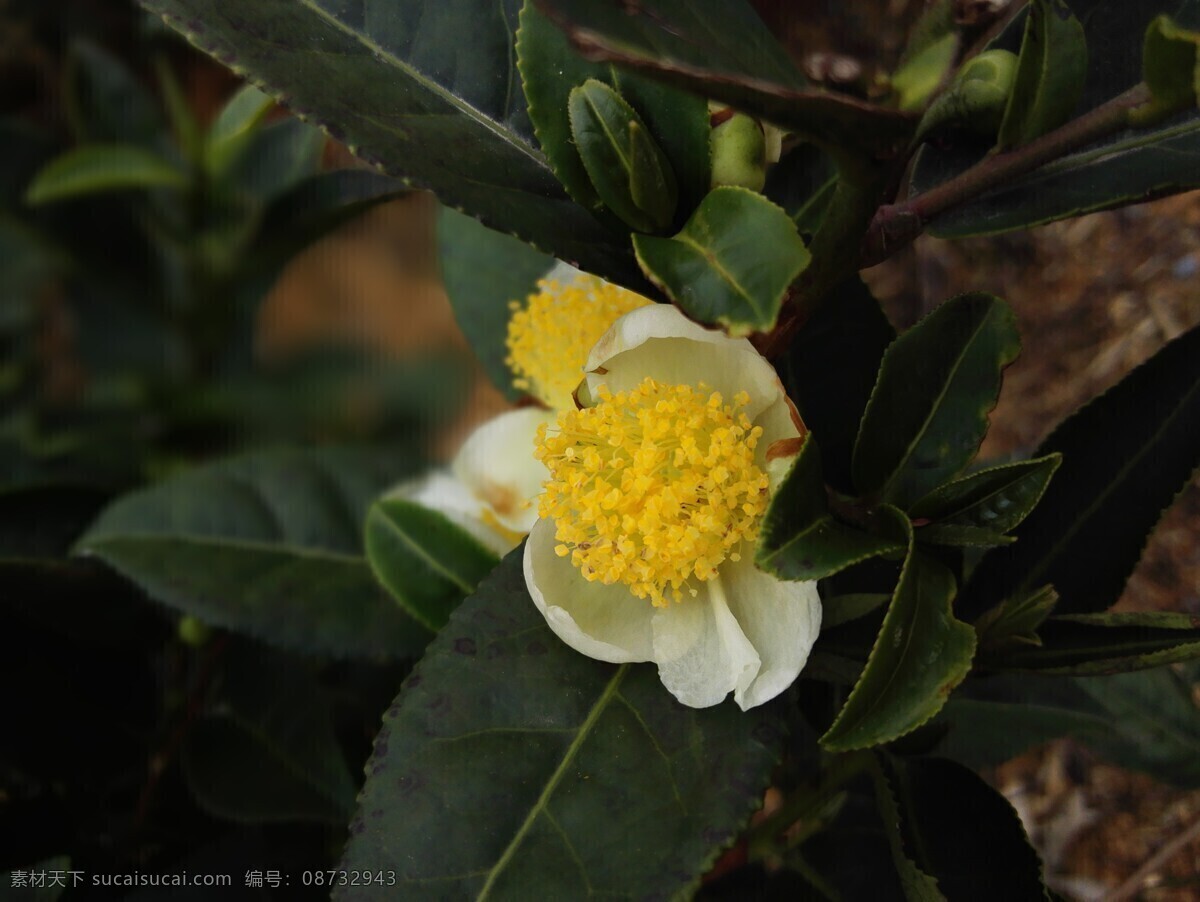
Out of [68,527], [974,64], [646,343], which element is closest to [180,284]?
[68,527]

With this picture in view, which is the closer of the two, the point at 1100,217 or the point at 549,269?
the point at 549,269

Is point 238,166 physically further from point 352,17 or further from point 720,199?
point 720,199

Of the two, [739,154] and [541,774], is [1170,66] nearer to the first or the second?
[739,154]

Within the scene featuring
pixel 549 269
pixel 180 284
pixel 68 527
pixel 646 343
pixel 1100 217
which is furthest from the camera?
pixel 180 284

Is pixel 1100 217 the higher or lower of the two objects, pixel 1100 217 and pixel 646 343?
the lower

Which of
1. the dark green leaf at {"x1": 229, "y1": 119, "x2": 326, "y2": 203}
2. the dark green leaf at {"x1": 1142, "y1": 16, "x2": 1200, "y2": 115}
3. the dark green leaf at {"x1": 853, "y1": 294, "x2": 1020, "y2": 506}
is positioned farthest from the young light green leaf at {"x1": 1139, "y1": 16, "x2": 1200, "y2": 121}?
the dark green leaf at {"x1": 229, "y1": 119, "x2": 326, "y2": 203}

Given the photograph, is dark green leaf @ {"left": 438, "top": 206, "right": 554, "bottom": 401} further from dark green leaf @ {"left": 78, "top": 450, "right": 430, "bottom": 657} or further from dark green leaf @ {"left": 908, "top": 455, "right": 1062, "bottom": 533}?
dark green leaf @ {"left": 908, "top": 455, "right": 1062, "bottom": 533}
